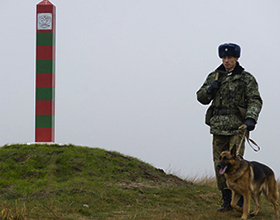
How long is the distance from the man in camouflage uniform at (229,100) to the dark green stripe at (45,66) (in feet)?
17.3

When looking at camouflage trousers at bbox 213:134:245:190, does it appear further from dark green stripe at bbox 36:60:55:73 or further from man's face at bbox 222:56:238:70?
dark green stripe at bbox 36:60:55:73

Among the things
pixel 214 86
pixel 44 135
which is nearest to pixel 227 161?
pixel 214 86

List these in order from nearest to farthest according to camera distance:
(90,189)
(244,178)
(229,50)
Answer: (244,178), (229,50), (90,189)

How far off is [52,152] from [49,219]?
386cm

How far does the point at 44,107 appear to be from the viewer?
36.0ft

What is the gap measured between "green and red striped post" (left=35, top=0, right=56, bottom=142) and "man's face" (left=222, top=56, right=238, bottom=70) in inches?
217

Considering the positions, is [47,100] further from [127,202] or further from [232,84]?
[232,84]

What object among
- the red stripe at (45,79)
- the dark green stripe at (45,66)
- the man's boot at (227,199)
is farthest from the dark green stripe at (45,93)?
the man's boot at (227,199)

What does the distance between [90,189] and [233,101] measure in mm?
Answer: 3407

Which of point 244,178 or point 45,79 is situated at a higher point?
point 45,79

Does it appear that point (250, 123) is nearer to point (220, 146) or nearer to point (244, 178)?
point (220, 146)

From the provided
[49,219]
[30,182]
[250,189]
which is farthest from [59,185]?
[250,189]

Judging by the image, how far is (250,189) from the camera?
20.5 ft

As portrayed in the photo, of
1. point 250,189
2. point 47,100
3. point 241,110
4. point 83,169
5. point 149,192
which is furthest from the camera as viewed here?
point 47,100
